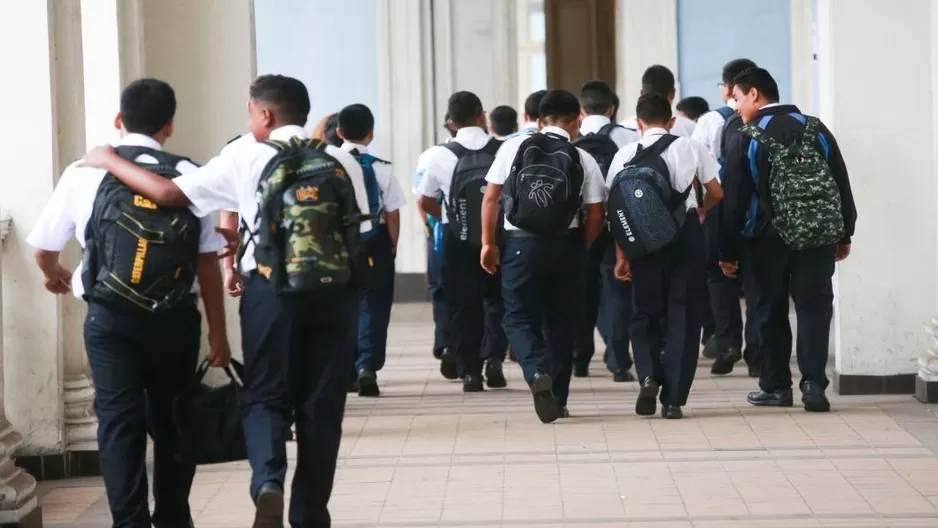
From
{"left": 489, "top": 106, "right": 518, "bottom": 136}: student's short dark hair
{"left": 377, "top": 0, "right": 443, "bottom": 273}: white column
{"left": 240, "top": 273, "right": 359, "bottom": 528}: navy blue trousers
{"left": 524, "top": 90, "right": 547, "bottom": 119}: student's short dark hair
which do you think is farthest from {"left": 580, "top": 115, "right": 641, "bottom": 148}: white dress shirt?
{"left": 377, "top": 0, "right": 443, "bottom": 273}: white column

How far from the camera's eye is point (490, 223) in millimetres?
8625

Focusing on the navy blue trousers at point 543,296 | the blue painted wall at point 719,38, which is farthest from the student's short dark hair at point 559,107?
the blue painted wall at point 719,38

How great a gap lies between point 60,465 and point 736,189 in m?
3.61

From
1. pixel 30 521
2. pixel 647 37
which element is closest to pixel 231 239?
pixel 30 521

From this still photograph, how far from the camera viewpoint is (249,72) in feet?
30.6

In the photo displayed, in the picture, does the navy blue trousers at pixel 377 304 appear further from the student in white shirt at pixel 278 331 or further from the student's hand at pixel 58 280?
the student in white shirt at pixel 278 331

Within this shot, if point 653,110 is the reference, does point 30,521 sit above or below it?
below

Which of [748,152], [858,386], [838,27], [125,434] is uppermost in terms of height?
[838,27]

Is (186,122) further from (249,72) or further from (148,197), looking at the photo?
(148,197)

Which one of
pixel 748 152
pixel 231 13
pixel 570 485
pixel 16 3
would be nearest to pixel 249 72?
pixel 231 13

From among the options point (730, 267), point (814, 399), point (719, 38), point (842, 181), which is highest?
point (719, 38)

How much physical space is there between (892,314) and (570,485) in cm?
312

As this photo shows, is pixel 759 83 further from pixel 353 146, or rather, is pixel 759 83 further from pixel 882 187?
pixel 353 146

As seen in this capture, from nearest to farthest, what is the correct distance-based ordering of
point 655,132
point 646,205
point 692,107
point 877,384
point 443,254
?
point 646,205 < point 655,132 < point 877,384 < point 443,254 < point 692,107
